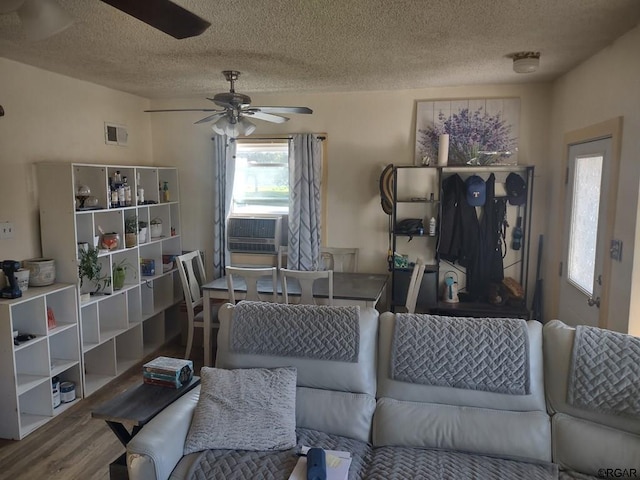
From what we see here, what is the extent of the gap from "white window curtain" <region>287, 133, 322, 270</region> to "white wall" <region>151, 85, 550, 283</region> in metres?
0.17

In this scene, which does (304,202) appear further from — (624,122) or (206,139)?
(624,122)

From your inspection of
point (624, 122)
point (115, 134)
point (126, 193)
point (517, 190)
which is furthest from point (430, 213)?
point (115, 134)

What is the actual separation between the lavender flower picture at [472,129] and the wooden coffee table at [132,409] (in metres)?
2.92

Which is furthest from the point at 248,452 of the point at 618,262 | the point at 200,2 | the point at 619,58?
the point at 619,58

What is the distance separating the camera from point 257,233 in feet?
15.4

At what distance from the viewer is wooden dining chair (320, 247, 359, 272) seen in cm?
455

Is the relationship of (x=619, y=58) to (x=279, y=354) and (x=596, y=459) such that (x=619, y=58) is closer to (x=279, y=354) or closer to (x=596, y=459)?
(x=596, y=459)

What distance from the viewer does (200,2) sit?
219 cm

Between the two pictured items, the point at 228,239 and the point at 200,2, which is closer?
the point at 200,2

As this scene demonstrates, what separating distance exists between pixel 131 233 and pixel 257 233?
1170 millimetres

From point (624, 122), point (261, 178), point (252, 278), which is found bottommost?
point (252, 278)

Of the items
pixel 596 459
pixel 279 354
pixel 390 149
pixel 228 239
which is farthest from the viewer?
pixel 228 239

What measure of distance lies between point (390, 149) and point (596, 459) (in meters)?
3.09

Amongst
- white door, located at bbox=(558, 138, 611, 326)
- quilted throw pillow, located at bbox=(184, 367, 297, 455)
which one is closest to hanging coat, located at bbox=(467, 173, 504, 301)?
white door, located at bbox=(558, 138, 611, 326)
